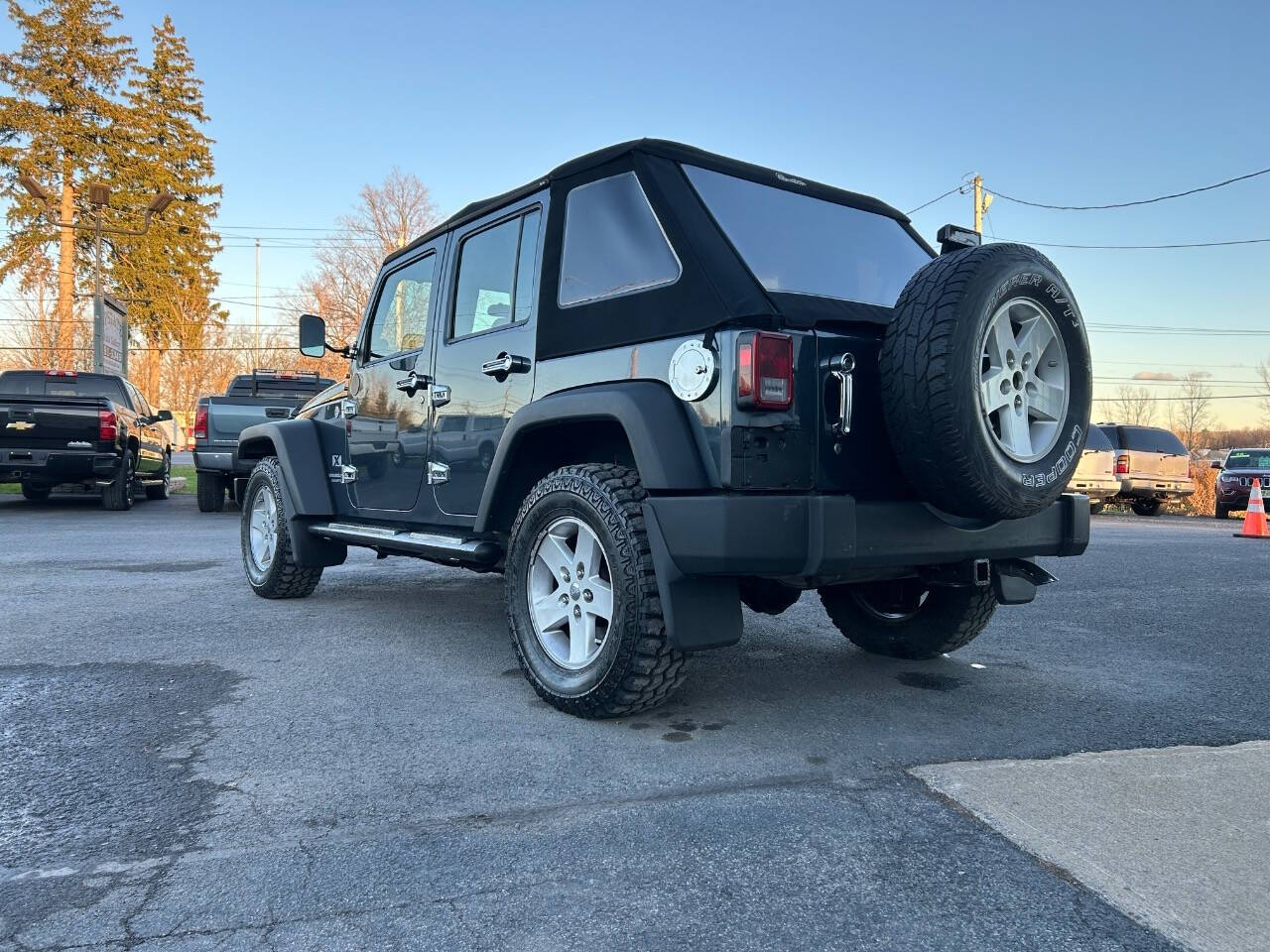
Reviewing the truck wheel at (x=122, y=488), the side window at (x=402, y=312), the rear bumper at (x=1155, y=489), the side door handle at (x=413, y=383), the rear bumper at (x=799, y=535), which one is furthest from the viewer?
the rear bumper at (x=1155, y=489)

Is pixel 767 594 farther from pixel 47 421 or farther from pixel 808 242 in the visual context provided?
pixel 47 421

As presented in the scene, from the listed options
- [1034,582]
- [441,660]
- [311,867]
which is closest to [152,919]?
[311,867]

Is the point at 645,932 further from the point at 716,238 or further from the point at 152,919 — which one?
the point at 716,238

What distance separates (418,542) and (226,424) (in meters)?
9.10

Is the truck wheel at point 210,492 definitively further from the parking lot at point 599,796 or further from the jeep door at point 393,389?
the jeep door at point 393,389

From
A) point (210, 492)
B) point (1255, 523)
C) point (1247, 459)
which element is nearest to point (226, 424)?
point (210, 492)

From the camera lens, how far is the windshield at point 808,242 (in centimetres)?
333

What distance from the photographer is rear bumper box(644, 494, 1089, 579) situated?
271cm

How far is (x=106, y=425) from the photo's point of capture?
11.8 m

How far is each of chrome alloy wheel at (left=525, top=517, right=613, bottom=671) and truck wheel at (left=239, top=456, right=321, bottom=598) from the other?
2.56 m

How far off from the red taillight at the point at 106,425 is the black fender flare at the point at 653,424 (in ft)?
35.1

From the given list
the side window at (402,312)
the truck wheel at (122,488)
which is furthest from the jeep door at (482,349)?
the truck wheel at (122,488)

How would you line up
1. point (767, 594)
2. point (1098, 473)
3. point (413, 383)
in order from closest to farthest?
point (767, 594)
point (413, 383)
point (1098, 473)

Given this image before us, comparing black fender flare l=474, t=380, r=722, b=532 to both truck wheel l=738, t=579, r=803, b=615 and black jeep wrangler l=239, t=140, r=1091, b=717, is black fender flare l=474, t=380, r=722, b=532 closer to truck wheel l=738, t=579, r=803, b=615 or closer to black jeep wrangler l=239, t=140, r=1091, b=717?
black jeep wrangler l=239, t=140, r=1091, b=717
